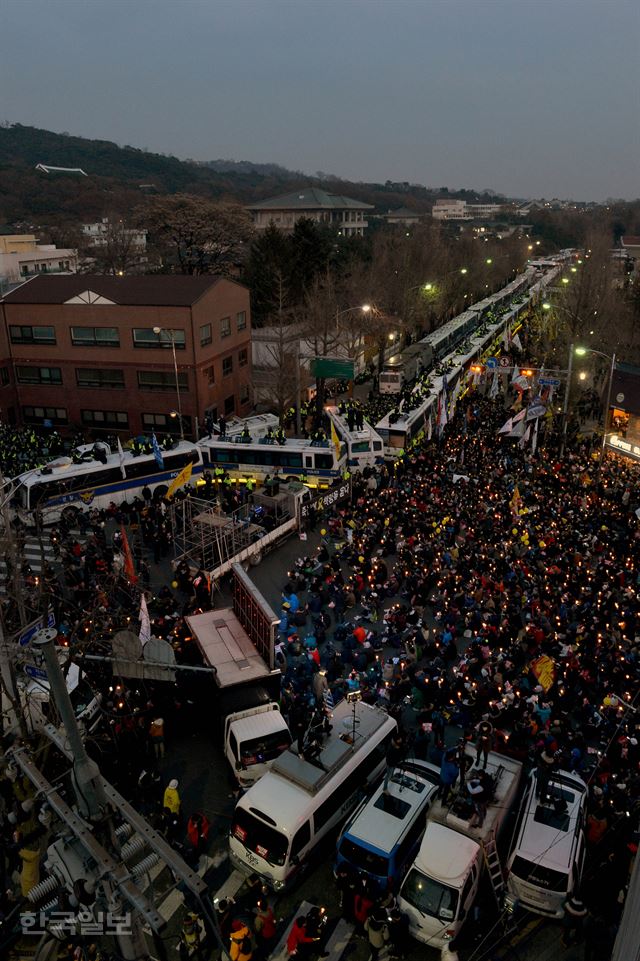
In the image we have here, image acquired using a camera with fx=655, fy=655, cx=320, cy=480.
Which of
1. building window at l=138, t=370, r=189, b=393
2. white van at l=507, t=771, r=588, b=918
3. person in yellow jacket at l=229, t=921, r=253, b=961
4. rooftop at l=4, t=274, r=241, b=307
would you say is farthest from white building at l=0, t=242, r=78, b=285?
white van at l=507, t=771, r=588, b=918

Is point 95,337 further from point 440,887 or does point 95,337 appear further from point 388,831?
point 440,887

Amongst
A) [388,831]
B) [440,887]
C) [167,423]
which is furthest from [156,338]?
[440,887]

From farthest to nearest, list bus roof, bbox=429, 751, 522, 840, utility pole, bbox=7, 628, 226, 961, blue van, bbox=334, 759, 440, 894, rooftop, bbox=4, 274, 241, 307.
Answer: rooftop, bbox=4, 274, 241, 307
bus roof, bbox=429, 751, 522, 840
blue van, bbox=334, 759, 440, 894
utility pole, bbox=7, 628, 226, 961

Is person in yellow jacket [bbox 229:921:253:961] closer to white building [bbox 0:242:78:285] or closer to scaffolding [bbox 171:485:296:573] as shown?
scaffolding [bbox 171:485:296:573]

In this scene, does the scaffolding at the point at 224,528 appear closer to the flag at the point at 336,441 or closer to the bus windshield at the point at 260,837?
the flag at the point at 336,441

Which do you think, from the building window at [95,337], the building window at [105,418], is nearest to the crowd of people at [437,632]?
the building window at [105,418]

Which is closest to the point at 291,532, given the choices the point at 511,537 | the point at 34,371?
the point at 511,537

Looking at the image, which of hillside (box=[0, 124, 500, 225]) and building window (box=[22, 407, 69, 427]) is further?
hillside (box=[0, 124, 500, 225])
